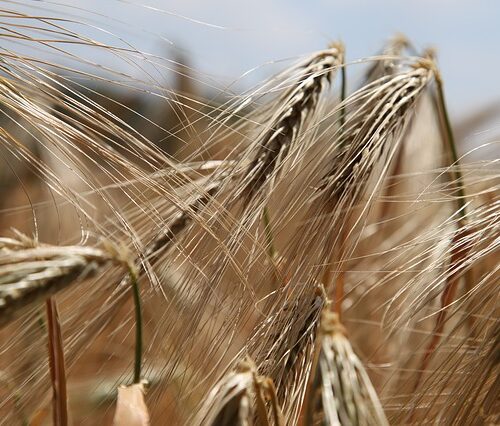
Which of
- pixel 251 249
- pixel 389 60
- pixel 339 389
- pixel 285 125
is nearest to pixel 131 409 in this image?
pixel 339 389

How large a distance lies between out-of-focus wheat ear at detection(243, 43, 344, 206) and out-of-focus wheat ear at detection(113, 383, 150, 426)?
1.09 ft

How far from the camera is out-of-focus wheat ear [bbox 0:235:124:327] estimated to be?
0.56 m

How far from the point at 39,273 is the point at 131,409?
0.60 ft

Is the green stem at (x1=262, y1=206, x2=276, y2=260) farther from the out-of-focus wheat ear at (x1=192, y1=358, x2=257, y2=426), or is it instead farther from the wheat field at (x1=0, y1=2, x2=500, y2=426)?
the out-of-focus wheat ear at (x1=192, y1=358, x2=257, y2=426)

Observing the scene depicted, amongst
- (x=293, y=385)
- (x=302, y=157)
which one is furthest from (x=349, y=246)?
(x=293, y=385)

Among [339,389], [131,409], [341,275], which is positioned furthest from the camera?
[341,275]

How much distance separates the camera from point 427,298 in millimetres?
929

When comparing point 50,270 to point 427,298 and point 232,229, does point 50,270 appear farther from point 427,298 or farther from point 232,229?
point 427,298

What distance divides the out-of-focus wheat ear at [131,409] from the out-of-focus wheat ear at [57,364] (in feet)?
0.26

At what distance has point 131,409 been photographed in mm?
706

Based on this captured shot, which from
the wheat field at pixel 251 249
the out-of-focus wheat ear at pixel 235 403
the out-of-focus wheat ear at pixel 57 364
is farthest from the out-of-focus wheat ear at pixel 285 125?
the out-of-focus wheat ear at pixel 235 403

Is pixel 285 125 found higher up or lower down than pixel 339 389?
higher up

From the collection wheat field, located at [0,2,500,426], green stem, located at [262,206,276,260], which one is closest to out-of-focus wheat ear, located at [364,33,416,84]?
wheat field, located at [0,2,500,426]

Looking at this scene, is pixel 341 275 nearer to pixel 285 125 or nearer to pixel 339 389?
pixel 285 125
